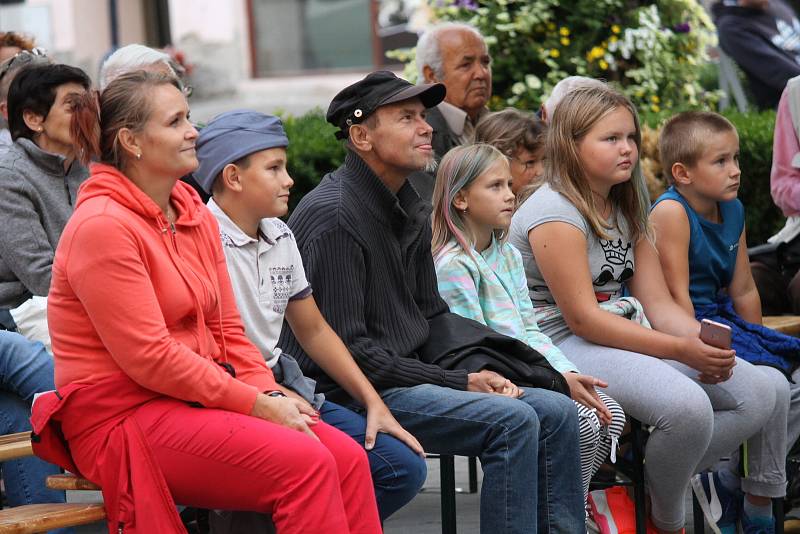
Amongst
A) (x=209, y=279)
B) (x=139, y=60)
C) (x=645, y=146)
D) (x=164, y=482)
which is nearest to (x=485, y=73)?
(x=645, y=146)

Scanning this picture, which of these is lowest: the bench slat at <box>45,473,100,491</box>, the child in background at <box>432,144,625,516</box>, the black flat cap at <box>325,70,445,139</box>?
the bench slat at <box>45,473,100,491</box>

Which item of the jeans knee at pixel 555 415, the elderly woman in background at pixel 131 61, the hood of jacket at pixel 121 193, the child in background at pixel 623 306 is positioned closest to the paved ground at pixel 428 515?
the child in background at pixel 623 306

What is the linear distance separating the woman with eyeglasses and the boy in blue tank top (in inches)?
89.1

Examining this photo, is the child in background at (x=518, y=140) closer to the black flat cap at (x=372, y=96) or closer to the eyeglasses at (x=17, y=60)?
the black flat cap at (x=372, y=96)

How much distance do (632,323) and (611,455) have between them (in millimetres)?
537

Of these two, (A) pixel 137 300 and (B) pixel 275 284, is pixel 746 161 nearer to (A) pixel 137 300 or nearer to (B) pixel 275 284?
(B) pixel 275 284

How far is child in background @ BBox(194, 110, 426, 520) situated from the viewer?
150 inches

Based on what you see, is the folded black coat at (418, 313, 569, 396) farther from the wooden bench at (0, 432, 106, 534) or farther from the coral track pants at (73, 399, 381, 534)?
the wooden bench at (0, 432, 106, 534)

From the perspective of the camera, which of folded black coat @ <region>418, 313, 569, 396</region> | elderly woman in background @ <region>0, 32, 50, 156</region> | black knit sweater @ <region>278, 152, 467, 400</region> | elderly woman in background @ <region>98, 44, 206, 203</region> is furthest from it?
elderly woman in background @ <region>98, 44, 206, 203</region>

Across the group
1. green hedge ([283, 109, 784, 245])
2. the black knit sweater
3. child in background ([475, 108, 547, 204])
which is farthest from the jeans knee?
green hedge ([283, 109, 784, 245])

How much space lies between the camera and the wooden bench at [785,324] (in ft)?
17.2

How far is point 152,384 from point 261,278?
638 millimetres

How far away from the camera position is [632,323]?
462 centimetres

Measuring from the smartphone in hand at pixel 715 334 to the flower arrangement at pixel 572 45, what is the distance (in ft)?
11.4
